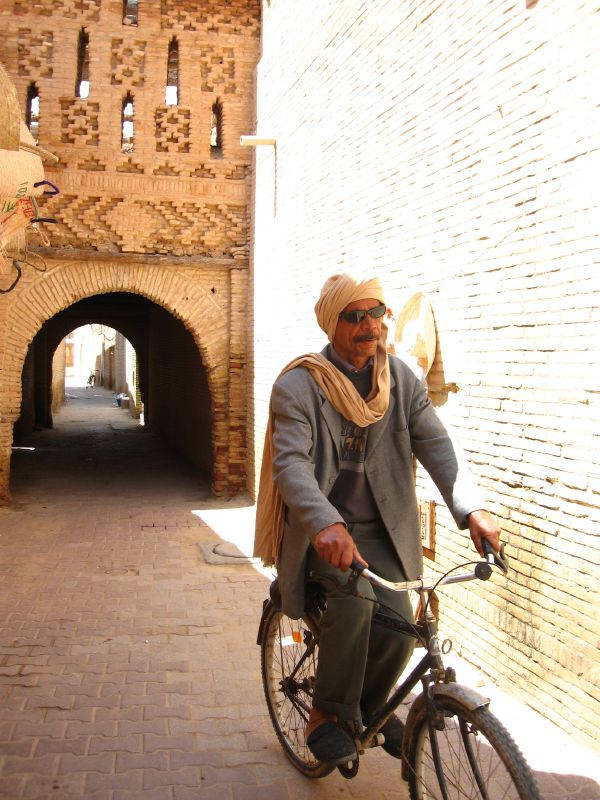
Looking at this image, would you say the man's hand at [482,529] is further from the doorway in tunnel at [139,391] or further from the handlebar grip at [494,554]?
the doorway in tunnel at [139,391]

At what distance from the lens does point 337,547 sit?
2422 mm

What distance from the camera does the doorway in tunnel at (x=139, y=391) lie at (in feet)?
44.8

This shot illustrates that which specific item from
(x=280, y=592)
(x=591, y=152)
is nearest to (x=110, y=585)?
(x=280, y=592)

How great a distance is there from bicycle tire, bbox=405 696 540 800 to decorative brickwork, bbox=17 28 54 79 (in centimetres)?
977

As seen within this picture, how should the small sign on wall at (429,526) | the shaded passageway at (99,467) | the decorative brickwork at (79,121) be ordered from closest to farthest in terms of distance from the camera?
the small sign on wall at (429,526) < the decorative brickwork at (79,121) < the shaded passageway at (99,467)

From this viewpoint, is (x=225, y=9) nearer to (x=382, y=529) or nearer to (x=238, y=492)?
(x=238, y=492)

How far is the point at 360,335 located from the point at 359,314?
3.2 inches

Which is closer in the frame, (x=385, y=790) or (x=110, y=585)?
(x=385, y=790)

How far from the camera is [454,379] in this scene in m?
5.01

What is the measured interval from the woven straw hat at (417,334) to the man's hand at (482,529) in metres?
2.61

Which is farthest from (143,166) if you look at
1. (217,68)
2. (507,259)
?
(507,259)

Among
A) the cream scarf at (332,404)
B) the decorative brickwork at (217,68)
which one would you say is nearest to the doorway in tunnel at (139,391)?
the decorative brickwork at (217,68)

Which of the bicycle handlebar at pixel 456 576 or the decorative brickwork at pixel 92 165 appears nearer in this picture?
the bicycle handlebar at pixel 456 576

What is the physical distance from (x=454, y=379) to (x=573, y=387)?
1.24m
